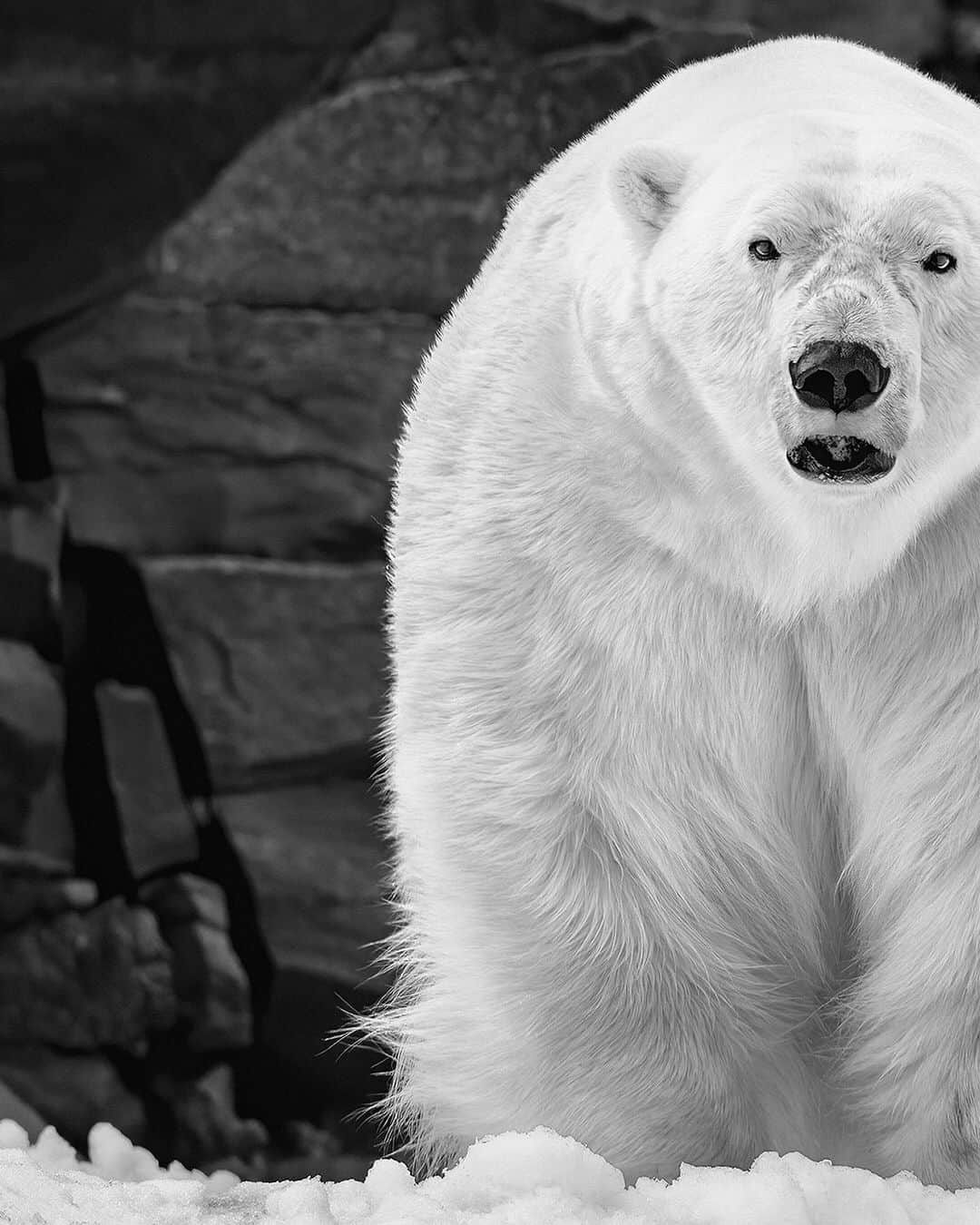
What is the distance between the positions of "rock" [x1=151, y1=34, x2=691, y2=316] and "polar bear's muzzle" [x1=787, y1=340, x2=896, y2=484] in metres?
3.02

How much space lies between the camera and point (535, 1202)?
1.53m

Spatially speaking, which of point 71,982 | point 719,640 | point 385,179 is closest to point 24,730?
point 71,982

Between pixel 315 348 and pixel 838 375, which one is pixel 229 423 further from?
pixel 838 375

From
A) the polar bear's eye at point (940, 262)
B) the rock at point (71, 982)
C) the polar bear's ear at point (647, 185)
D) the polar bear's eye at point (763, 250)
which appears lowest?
the rock at point (71, 982)

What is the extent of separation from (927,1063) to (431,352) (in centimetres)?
99

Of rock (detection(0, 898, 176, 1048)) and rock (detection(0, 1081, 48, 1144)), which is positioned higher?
rock (detection(0, 898, 176, 1048))

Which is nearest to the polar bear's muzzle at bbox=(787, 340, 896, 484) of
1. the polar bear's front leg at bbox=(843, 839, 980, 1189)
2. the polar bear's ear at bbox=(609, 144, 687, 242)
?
the polar bear's ear at bbox=(609, 144, 687, 242)

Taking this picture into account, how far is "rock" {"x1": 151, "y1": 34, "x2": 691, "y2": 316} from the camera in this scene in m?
4.38

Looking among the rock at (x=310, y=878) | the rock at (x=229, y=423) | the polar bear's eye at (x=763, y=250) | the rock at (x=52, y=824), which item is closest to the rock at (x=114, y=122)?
the rock at (x=229, y=423)

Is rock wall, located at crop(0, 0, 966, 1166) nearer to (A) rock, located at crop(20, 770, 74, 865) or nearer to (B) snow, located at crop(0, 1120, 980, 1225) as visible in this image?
(A) rock, located at crop(20, 770, 74, 865)

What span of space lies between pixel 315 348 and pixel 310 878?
4.34 ft

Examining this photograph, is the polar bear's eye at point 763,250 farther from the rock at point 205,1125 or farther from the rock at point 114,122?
the rock at point 205,1125

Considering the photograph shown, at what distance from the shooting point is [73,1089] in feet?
14.5

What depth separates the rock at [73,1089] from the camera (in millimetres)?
4387
